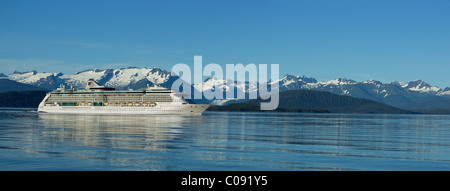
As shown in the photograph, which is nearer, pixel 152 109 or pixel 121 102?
pixel 152 109

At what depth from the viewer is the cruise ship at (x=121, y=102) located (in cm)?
12719

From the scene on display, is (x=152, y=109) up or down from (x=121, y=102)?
down

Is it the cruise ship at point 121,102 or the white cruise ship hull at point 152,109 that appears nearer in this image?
the white cruise ship hull at point 152,109

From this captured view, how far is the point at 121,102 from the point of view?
451 feet

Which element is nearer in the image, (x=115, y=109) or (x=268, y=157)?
(x=268, y=157)

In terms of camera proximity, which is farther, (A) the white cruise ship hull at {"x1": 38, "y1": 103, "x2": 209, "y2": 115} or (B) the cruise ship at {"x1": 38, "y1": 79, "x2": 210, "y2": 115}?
(B) the cruise ship at {"x1": 38, "y1": 79, "x2": 210, "y2": 115}

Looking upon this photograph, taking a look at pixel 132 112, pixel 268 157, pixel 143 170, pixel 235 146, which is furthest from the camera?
pixel 132 112

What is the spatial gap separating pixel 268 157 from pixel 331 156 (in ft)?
14.1

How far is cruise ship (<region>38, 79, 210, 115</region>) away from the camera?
417 ft
